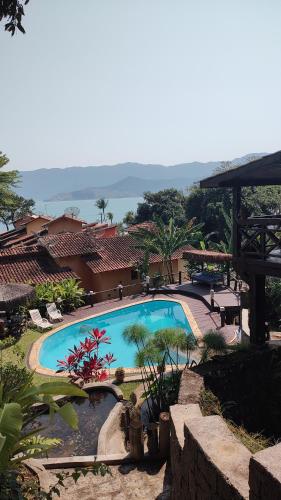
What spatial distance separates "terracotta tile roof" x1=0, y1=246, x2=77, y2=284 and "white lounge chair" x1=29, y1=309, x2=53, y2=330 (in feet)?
11.4

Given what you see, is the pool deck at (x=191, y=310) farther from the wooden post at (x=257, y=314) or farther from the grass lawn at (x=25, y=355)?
the wooden post at (x=257, y=314)

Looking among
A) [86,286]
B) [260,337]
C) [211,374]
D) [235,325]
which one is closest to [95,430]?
[211,374]

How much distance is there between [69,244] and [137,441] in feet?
65.4

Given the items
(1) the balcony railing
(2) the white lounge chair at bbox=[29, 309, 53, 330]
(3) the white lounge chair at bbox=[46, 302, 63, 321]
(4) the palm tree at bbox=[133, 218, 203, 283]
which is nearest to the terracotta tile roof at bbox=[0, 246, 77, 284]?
(3) the white lounge chair at bbox=[46, 302, 63, 321]

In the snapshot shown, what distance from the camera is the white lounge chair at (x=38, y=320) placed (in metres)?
17.5

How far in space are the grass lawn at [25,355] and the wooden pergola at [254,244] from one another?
3635 mm

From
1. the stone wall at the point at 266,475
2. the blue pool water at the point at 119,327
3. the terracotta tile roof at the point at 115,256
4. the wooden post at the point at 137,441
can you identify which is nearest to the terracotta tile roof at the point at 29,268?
the terracotta tile roof at the point at 115,256

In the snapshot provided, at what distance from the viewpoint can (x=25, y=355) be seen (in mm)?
14406

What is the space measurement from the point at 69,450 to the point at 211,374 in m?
3.20

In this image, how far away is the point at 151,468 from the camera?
6.28m

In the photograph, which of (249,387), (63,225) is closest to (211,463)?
(249,387)

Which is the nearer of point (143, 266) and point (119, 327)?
point (119, 327)

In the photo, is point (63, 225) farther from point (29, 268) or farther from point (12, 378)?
point (12, 378)

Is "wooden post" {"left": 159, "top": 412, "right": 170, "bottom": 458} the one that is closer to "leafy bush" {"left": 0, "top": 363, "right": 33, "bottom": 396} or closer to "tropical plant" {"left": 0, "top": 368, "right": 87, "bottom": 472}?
"tropical plant" {"left": 0, "top": 368, "right": 87, "bottom": 472}
